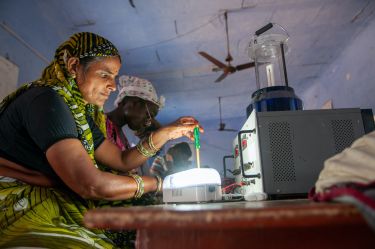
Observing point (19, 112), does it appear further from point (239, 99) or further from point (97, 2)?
point (239, 99)

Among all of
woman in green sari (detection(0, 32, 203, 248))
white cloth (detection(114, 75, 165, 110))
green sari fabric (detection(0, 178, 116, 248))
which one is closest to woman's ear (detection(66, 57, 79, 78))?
woman in green sari (detection(0, 32, 203, 248))

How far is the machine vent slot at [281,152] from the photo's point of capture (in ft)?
3.55

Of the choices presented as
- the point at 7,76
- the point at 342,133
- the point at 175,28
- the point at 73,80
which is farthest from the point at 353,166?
the point at 175,28

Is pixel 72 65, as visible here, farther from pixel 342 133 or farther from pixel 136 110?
pixel 136 110

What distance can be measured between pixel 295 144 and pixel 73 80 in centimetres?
92

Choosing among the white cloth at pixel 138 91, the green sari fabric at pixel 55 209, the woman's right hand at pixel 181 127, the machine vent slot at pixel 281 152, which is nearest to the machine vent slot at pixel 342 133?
the machine vent slot at pixel 281 152

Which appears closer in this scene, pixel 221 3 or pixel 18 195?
pixel 18 195

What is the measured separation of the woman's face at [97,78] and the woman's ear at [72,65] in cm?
1

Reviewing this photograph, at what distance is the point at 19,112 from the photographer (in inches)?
38.5

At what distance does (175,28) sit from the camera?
396 cm

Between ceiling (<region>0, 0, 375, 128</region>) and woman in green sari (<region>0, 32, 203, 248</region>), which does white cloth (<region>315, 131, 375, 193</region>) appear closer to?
woman in green sari (<region>0, 32, 203, 248</region>)

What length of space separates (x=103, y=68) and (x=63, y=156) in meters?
0.53

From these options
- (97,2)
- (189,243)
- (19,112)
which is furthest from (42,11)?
(189,243)

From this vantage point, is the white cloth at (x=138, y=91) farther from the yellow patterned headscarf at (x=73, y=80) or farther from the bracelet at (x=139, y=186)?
the bracelet at (x=139, y=186)
